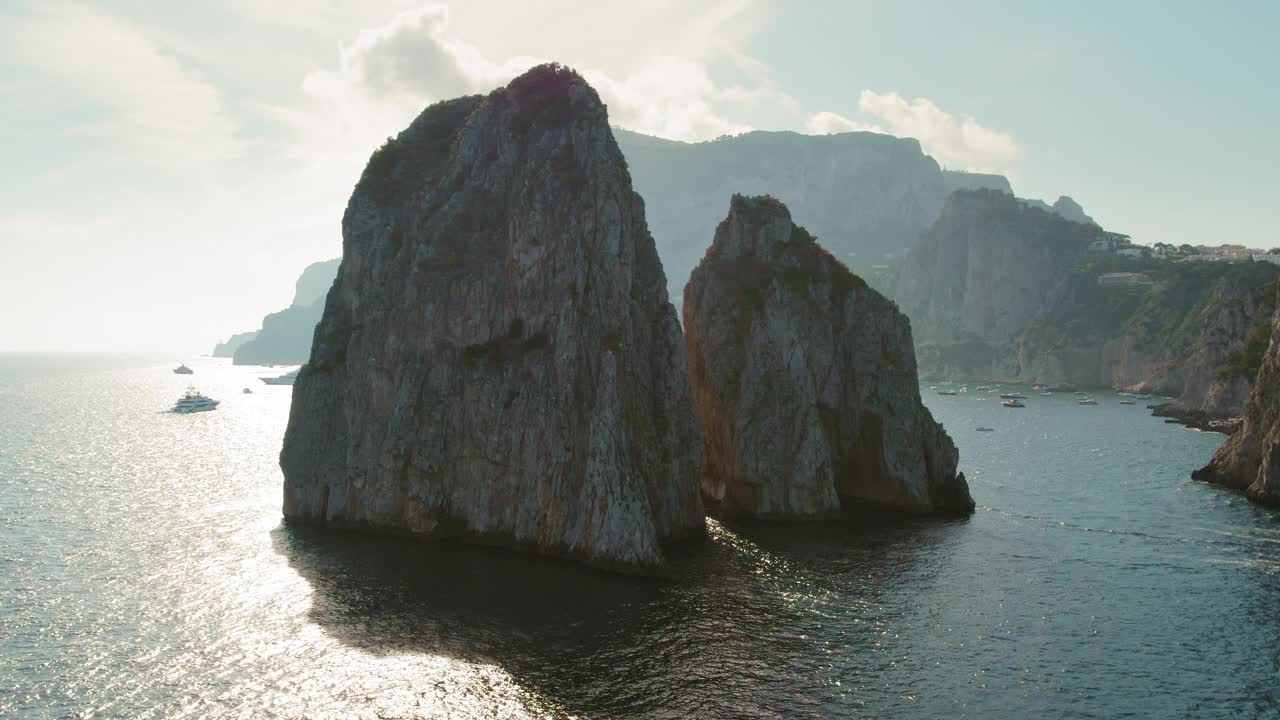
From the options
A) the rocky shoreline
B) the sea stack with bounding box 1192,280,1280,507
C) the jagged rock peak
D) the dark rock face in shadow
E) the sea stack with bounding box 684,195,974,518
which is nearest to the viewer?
the dark rock face in shadow

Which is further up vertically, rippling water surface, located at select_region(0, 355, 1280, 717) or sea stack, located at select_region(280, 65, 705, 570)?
sea stack, located at select_region(280, 65, 705, 570)

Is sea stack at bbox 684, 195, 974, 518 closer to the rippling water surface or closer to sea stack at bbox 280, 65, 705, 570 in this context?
the rippling water surface

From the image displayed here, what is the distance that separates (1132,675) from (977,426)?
12511cm

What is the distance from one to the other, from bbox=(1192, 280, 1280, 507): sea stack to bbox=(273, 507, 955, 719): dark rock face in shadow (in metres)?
39.4

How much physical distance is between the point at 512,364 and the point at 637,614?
90.3ft

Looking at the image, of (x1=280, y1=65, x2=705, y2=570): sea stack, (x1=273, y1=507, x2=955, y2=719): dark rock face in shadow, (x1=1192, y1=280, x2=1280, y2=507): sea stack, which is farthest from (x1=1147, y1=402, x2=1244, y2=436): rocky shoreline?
(x1=280, y1=65, x2=705, y2=570): sea stack

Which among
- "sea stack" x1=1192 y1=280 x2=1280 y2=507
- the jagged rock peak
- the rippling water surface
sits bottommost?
the rippling water surface

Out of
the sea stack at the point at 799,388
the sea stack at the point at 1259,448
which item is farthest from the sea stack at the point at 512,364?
the sea stack at the point at 1259,448

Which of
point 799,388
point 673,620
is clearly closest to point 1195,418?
point 799,388

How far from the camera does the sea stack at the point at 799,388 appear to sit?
80.9 m

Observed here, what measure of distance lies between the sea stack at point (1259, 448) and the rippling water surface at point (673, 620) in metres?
4.56

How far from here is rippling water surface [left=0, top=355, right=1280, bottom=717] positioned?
135 feet

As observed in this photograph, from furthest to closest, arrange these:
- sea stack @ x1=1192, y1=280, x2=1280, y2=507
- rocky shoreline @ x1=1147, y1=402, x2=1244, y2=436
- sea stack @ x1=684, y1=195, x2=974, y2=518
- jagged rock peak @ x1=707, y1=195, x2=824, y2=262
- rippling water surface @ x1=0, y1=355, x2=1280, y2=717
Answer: rocky shoreline @ x1=1147, y1=402, x2=1244, y2=436 → jagged rock peak @ x1=707, y1=195, x2=824, y2=262 → sea stack @ x1=1192, y1=280, x2=1280, y2=507 → sea stack @ x1=684, y1=195, x2=974, y2=518 → rippling water surface @ x1=0, y1=355, x2=1280, y2=717

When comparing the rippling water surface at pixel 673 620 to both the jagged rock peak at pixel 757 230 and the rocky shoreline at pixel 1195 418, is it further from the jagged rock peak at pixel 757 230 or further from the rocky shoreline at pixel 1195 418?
the rocky shoreline at pixel 1195 418
